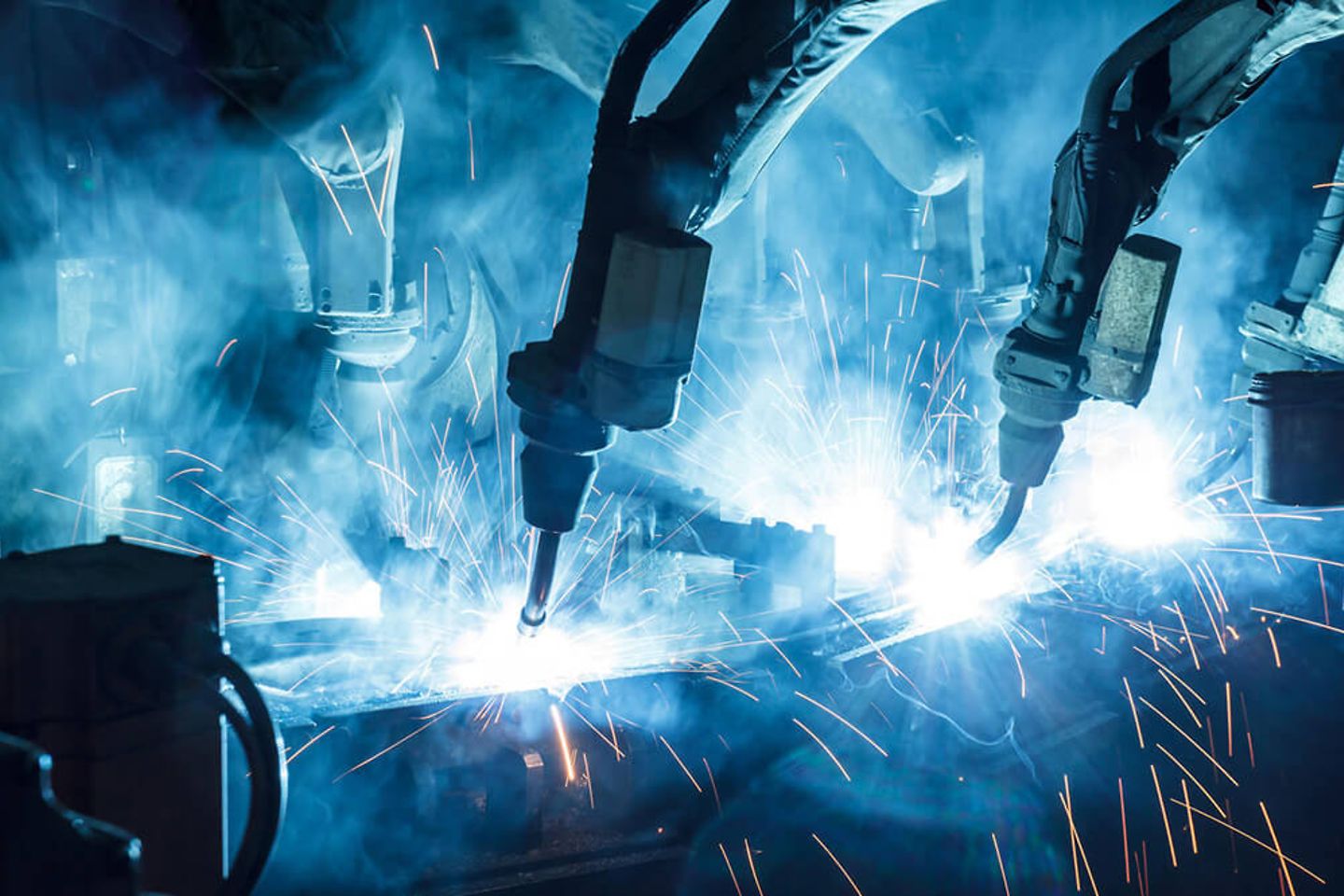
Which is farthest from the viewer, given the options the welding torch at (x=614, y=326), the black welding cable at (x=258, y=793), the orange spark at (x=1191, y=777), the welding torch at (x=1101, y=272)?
the orange spark at (x=1191, y=777)

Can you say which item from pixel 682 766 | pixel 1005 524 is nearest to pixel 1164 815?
pixel 1005 524

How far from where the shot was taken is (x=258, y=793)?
54.5 inches

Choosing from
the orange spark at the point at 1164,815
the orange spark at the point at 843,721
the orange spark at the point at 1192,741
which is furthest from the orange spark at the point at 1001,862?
the orange spark at the point at 1192,741

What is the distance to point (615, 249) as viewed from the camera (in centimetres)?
204

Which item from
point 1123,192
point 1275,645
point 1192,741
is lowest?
point 1192,741

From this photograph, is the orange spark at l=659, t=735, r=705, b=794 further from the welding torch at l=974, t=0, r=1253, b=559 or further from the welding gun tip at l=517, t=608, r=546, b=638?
the welding torch at l=974, t=0, r=1253, b=559

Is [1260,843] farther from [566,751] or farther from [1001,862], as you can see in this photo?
[566,751]

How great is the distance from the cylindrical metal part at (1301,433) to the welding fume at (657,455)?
0.01 meters

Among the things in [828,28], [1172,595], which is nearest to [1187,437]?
[1172,595]

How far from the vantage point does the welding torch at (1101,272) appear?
2.58 meters

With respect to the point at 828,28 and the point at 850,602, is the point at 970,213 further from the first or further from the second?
the point at 828,28

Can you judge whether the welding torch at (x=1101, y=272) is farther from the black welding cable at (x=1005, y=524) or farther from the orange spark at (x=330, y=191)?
the orange spark at (x=330, y=191)

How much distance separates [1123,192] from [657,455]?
3.39 m

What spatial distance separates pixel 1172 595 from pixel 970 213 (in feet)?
5.86
